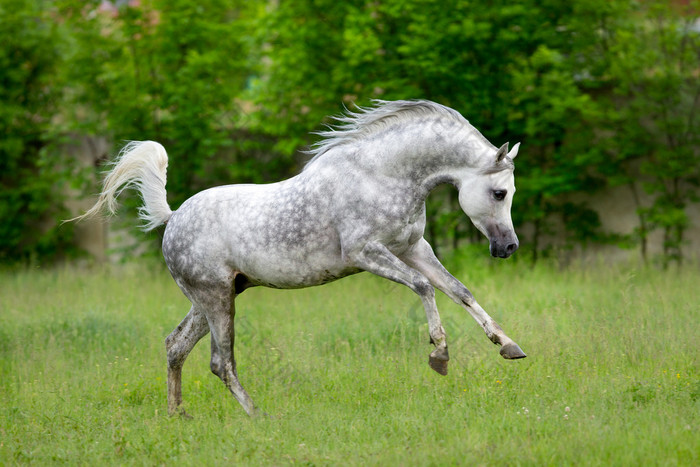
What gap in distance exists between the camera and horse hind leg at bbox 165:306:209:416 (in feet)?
22.0

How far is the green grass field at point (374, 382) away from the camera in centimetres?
510

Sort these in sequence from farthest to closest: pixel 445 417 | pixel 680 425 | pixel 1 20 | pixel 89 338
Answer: pixel 1 20 < pixel 89 338 < pixel 445 417 < pixel 680 425

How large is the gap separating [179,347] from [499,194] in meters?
3.04

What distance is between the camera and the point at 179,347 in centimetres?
682

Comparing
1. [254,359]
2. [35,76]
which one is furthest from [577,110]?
[35,76]

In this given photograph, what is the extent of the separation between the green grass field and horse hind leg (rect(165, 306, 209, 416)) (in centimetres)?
22

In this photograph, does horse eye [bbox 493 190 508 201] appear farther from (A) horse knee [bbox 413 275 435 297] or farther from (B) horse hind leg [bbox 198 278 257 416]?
(B) horse hind leg [bbox 198 278 257 416]

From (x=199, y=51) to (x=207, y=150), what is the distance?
6.07 ft

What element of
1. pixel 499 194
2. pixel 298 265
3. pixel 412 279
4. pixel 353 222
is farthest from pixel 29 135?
pixel 499 194

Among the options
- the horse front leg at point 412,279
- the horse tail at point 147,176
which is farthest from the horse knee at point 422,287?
the horse tail at point 147,176

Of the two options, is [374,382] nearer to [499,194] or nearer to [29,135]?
[499,194]

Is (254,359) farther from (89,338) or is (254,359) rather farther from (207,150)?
(207,150)

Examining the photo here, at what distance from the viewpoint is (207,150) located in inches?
580

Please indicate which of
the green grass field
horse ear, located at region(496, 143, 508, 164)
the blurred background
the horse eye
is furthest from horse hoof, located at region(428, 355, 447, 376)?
the blurred background
